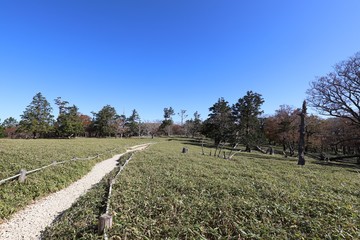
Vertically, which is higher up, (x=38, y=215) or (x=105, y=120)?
(x=105, y=120)

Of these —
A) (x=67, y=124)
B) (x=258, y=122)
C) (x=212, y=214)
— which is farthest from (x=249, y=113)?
(x=67, y=124)

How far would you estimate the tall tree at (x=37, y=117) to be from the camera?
4853 centimetres

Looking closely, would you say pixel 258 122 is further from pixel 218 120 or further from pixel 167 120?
pixel 167 120

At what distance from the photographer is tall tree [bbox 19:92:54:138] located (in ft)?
159

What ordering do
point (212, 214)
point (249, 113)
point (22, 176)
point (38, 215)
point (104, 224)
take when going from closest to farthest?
point (104, 224)
point (212, 214)
point (38, 215)
point (22, 176)
point (249, 113)

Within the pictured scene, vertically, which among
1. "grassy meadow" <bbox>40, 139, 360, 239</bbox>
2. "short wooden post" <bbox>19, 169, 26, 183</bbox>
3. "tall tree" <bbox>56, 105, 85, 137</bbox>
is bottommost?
"grassy meadow" <bbox>40, 139, 360, 239</bbox>

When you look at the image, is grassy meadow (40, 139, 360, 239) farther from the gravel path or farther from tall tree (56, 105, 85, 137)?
tall tree (56, 105, 85, 137)

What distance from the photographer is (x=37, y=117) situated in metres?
50.7

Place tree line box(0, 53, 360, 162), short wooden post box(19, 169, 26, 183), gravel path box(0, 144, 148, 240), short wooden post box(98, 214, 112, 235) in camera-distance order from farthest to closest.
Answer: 1. tree line box(0, 53, 360, 162)
2. short wooden post box(19, 169, 26, 183)
3. gravel path box(0, 144, 148, 240)
4. short wooden post box(98, 214, 112, 235)

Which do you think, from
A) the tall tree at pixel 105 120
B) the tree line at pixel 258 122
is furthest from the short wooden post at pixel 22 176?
the tall tree at pixel 105 120

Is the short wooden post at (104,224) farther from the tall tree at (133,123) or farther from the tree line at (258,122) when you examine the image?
the tall tree at (133,123)

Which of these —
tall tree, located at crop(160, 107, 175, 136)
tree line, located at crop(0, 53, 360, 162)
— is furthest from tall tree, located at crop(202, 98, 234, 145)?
tall tree, located at crop(160, 107, 175, 136)

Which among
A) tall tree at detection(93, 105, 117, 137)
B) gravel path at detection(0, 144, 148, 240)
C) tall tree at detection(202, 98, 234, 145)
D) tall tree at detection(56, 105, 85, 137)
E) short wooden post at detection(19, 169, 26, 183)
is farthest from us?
tall tree at detection(93, 105, 117, 137)

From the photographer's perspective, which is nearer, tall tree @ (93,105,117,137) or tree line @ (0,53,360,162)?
tree line @ (0,53,360,162)
